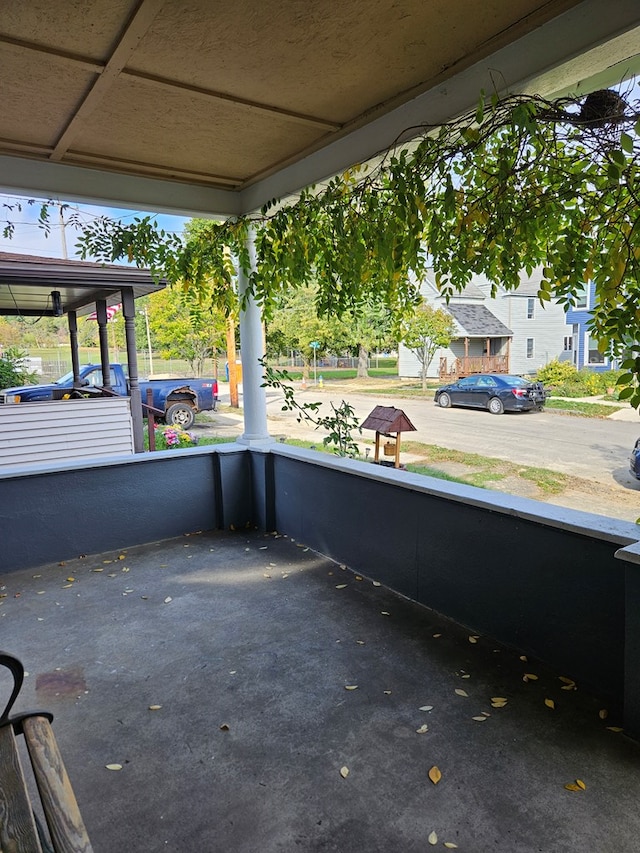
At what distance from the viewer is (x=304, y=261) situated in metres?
3.22

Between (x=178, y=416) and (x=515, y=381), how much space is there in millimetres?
7377

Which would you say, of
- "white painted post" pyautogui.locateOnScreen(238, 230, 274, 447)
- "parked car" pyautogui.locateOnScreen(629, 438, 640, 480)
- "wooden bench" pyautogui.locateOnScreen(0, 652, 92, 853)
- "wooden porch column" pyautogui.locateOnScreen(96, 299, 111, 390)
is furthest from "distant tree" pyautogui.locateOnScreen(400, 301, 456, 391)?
"wooden porch column" pyautogui.locateOnScreen(96, 299, 111, 390)

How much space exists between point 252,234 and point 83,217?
126 centimetres

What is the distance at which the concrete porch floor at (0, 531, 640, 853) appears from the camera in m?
1.62

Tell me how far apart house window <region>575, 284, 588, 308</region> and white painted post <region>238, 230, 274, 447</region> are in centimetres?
226

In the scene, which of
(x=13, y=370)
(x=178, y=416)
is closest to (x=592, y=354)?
(x=178, y=416)

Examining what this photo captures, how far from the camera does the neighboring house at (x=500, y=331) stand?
3.10m

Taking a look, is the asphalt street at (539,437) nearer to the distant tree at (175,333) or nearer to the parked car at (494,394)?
the parked car at (494,394)

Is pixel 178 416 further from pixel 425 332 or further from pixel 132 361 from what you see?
pixel 425 332

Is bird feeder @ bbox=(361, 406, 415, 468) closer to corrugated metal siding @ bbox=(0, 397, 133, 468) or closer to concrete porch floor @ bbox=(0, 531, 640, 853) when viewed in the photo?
concrete porch floor @ bbox=(0, 531, 640, 853)

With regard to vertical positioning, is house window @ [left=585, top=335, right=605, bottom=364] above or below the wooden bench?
above

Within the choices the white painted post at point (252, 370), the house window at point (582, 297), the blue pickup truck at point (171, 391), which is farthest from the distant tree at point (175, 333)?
the house window at point (582, 297)

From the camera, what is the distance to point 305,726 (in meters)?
2.08

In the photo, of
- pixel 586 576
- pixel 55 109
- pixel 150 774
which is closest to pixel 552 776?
pixel 586 576
